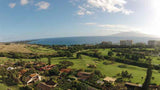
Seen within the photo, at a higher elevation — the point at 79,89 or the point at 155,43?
the point at 155,43

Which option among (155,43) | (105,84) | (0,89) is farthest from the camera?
(155,43)

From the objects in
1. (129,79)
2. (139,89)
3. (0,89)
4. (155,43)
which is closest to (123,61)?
(129,79)

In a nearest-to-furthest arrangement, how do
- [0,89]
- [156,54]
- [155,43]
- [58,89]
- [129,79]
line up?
[58,89], [0,89], [129,79], [156,54], [155,43]

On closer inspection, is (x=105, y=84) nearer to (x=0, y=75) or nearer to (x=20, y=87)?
(x=20, y=87)

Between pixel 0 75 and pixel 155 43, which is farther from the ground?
pixel 155 43

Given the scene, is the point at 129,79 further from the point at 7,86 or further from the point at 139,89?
the point at 7,86

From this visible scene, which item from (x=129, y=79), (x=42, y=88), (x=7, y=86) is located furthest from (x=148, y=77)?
(x=7, y=86)

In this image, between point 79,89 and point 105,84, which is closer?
point 79,89

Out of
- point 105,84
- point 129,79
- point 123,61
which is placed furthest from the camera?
point 123,61

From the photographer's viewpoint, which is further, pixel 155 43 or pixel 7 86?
pixel 155 43
